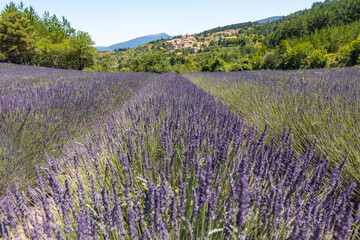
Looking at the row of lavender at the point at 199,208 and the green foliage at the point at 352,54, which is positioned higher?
the row of lavender at the point at 199,208

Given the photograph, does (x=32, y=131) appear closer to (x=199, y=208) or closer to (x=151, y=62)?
(x=199, y=208)

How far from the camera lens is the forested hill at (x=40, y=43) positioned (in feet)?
83.9

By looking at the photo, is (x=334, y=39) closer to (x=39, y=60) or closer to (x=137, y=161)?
(x=137, y=161)

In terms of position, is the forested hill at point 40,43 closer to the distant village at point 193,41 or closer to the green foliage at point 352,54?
the green foliage at point 352,54

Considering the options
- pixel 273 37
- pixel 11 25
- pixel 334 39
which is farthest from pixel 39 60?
pixel 273 37

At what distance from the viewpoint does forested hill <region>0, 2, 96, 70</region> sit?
25578mm

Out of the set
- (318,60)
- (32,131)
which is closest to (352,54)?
(318,60)

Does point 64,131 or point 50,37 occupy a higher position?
point 50,37

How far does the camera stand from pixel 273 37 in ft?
204

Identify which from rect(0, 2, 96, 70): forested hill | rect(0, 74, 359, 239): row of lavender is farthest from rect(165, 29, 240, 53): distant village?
rect(0, 74, 359, 239): row of lavender

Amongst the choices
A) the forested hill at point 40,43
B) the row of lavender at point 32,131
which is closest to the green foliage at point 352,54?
the row of lavender at point 32,131

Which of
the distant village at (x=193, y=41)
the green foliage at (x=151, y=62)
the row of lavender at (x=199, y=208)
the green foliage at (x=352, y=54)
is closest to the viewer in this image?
the row of lavender at (x=199, y=208)

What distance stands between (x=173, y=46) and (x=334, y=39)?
143 m

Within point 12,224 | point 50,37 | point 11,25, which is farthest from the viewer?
point 50,37
